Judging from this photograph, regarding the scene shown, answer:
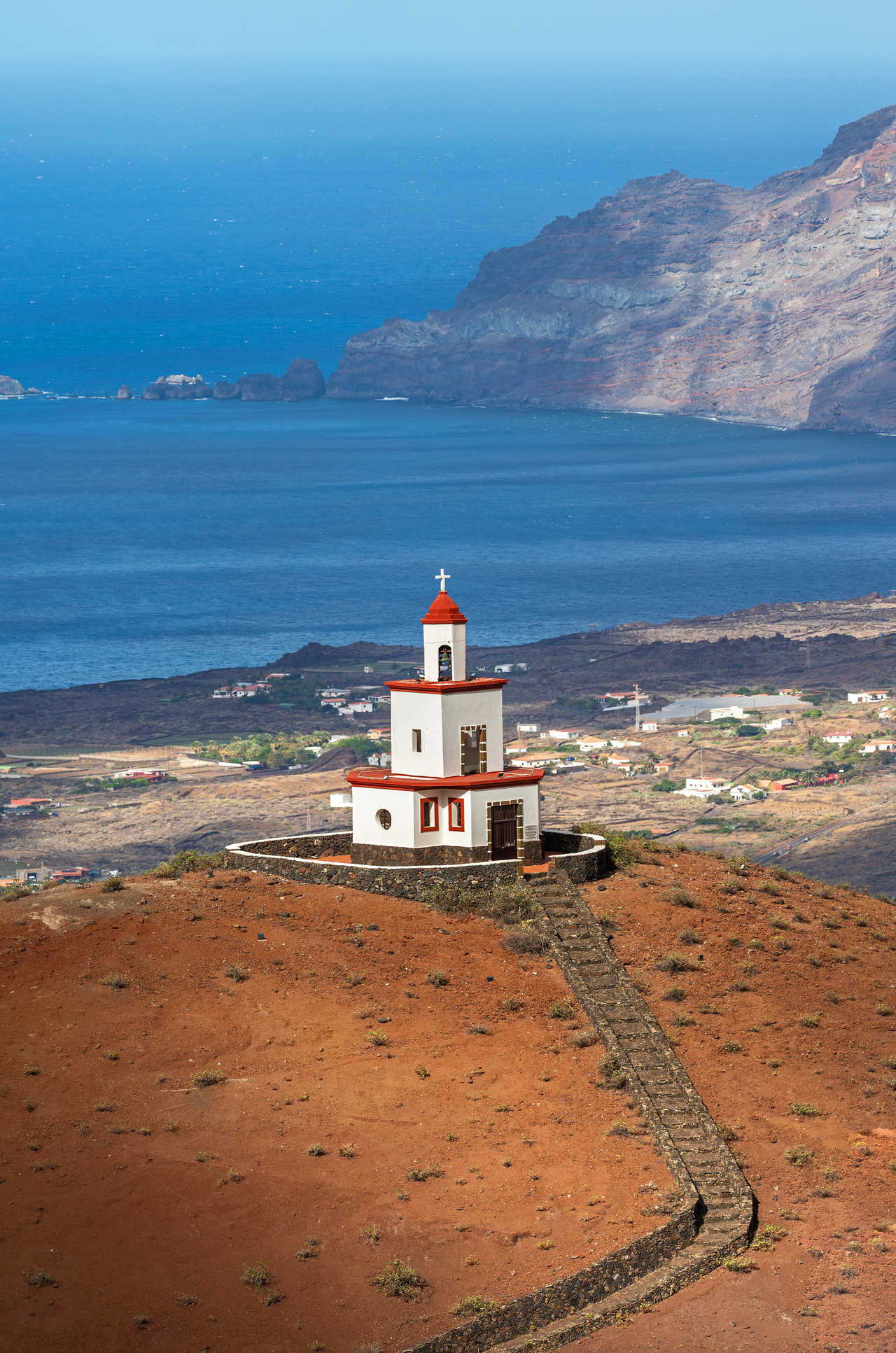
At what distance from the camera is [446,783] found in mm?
37656

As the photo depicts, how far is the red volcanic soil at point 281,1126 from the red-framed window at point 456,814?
171 cm

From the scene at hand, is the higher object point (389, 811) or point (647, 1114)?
point (389, 811)

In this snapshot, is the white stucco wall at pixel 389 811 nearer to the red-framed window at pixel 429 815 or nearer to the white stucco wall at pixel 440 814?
the white stucco wall at pixel 440 814

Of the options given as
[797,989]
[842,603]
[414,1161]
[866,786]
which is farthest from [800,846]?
[842,603]

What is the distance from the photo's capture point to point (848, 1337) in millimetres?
27453

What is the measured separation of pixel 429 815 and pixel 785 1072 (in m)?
8.03

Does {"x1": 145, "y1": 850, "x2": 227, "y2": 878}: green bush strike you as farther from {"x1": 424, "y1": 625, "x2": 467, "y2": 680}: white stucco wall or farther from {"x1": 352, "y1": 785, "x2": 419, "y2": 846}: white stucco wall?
{"x1": 424, "y1": 625, "x2": 467, "y2": 680}: white stucco wall

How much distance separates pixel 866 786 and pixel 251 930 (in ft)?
283

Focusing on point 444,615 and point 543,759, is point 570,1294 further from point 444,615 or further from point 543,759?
point 543,759

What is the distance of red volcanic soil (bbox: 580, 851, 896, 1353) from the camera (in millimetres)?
27859

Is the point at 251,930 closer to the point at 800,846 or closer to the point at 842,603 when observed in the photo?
the point at 800,846

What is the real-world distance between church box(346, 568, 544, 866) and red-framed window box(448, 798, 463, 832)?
0.01 meters

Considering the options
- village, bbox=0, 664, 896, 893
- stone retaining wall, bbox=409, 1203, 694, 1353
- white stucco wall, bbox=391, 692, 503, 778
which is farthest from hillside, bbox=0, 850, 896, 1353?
village, bbox=0, 664, 896, 893

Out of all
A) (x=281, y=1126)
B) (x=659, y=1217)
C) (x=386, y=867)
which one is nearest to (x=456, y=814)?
(x=386, y=867)
